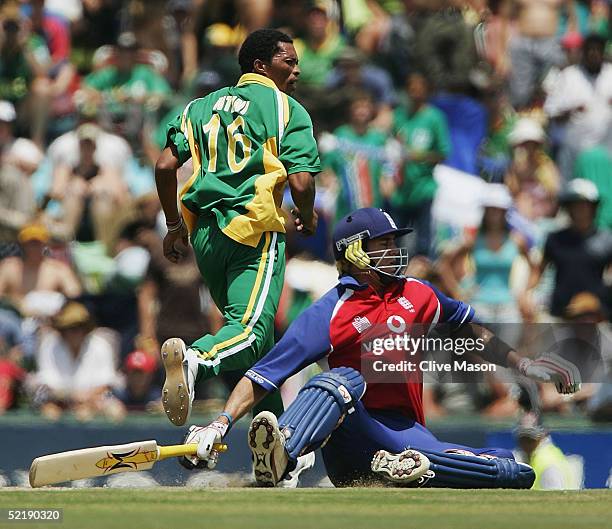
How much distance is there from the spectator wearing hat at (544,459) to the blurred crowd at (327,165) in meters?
1.22

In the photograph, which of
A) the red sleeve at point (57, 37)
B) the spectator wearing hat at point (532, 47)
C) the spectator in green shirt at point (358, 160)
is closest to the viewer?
the spectator in green shirt at point (358, 160)

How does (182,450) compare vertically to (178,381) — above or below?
below

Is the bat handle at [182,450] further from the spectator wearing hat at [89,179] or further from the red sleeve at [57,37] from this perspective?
the red sleeve at [57,37]

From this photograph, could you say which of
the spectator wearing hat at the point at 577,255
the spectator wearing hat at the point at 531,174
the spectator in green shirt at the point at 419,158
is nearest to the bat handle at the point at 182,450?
the spectator wearing hat at the point at 577,255

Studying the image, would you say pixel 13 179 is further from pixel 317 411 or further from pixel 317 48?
pixel 317 411

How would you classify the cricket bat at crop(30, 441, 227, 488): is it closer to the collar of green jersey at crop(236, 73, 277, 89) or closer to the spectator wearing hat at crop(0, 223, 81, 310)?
the collar of green jersey at crop(236, 73, 277, 89)

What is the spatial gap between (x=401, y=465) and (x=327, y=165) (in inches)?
281

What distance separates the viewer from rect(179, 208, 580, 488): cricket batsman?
7633 mm

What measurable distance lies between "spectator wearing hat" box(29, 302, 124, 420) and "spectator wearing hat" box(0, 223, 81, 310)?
0.82 m

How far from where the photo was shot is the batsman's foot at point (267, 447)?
7348 mm

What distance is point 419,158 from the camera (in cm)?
1475

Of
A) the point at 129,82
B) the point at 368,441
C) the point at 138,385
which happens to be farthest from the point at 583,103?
the point at 368,441

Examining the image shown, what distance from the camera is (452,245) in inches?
556

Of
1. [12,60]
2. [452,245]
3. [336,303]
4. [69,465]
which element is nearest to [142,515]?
[69,465]
